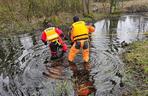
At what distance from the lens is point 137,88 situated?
7.64m

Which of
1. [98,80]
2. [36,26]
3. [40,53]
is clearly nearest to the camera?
[98,80]

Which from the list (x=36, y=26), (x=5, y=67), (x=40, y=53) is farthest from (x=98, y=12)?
(x=5, y=67)

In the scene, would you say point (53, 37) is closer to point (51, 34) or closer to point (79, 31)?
point (51, 34)

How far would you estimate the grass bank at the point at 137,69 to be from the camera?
24.8 feet

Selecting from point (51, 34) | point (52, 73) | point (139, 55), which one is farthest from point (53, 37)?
point (139, 55)

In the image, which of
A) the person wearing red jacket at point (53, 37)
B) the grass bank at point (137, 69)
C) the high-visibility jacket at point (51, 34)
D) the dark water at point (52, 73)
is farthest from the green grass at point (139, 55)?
the high-visibility jacket at point (51, 34)

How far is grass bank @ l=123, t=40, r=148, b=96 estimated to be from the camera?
7.55m

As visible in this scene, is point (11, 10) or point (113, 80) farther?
point (11, 10)

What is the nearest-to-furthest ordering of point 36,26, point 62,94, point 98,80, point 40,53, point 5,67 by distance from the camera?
1. point 62,94
2. point 98,80
3. point 5,67
4. point 40,53
5. point 36,26

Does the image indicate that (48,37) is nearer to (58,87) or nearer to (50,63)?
(50,63)

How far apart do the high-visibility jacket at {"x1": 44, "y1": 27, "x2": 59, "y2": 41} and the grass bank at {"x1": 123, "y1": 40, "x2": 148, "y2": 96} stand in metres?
3.01

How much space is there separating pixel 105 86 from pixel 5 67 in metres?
4.47

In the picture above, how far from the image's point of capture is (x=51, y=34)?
10.7 m

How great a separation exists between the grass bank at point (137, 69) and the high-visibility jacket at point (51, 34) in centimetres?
301
